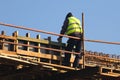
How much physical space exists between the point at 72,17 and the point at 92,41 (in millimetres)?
2539

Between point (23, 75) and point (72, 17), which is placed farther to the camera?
point (72, 17)

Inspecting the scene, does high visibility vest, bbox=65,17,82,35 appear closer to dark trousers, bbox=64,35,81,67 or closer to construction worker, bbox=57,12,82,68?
construction worker, bbox=57,12,82,68

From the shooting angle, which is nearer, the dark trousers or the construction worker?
the dark trousers

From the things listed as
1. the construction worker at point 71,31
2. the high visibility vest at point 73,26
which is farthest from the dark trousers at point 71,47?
the high visibility vest at point 73,26

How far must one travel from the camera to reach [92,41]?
18688mm

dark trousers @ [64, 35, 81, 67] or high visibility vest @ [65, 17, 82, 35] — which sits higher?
high visibility vest @ [65, 17, 82, 35]

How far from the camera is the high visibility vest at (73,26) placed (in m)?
20.5

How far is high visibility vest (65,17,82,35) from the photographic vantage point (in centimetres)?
2046

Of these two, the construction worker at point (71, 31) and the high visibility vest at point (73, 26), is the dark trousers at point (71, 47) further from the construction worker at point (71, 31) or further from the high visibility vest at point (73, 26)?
the high visibility vest at point (73, 26)

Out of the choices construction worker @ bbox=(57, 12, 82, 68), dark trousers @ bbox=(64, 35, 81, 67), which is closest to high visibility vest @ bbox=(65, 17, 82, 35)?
construction worker @ bbox=(57, 12, 82, 68)

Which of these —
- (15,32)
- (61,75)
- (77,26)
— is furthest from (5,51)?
(77,26)

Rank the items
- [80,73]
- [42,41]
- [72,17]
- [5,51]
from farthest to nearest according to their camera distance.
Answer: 1. [72,17]
2. [42,41]
3. [5,51]
4. [80,73]

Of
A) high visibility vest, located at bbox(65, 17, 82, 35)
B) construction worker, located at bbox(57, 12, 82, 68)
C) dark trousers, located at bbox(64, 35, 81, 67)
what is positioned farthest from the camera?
high visibility vest, located at bbox(65, 17, 82, 35)

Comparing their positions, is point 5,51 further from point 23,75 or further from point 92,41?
point 92,41
